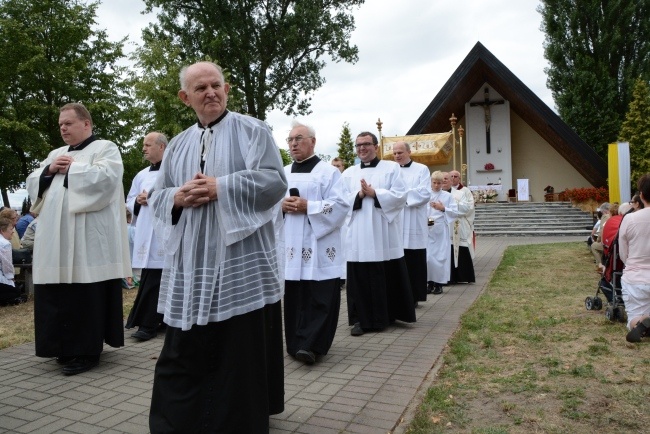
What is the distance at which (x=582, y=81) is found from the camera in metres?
37.6

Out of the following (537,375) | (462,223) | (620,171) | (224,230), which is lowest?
(537,375)

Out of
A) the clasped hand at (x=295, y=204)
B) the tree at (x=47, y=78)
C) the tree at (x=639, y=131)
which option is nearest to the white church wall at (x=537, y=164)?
the tree at (x=639, y=131)

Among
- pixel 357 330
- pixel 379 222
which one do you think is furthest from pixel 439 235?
pixel 357 330

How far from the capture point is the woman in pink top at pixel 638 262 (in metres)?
5.79

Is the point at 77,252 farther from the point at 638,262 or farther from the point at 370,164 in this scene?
the point at 638,262

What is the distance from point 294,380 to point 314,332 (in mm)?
564

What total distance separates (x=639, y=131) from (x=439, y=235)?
1020 inches

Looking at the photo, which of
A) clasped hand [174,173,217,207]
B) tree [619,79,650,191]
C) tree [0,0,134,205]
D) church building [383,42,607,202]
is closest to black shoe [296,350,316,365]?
clasped hand [174,173,217,207]

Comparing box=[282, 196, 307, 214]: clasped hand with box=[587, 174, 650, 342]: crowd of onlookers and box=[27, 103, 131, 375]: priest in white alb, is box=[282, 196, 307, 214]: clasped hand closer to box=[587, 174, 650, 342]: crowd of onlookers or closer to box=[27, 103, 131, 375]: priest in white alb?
box=[27, 103, 131, 375]: priest in white alb

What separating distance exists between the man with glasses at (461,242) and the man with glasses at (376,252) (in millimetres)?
3779

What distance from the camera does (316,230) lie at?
5453 mm

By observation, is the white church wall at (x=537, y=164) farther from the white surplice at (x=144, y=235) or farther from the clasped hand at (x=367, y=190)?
the white surplice at (x=144, y=235)

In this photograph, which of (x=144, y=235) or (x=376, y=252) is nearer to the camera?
(x=376, y=252)

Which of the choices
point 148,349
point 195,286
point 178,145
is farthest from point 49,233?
point 195,286
